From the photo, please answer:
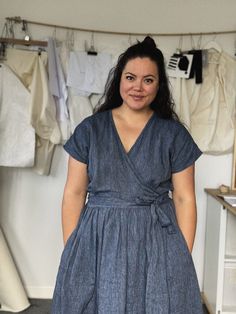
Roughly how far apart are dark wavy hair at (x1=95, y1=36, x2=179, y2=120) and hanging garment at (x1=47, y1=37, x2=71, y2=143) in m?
1.01

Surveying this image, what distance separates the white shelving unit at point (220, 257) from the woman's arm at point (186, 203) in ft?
3.11

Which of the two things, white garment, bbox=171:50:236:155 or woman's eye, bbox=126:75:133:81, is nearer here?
woman's eye, bbox=126:75:133:81

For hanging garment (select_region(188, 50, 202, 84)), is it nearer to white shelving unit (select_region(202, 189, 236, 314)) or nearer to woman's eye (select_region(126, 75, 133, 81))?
white shelving unit (select_region(202, 189, 236, 314))

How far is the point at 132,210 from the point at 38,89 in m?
1.36

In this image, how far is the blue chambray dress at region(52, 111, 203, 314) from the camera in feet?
3.57

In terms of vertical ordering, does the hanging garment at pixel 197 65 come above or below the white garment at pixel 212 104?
above

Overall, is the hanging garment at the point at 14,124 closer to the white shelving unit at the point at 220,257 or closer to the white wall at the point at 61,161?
the white wall at the point at 61,161

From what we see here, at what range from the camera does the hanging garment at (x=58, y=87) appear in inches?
88.7

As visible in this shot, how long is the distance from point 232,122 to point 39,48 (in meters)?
1.34

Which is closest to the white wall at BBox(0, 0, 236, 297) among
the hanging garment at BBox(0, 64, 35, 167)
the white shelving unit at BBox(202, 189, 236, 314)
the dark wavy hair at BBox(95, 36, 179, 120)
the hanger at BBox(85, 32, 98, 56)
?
the hanger at BBox(85, 32, 98, 56)

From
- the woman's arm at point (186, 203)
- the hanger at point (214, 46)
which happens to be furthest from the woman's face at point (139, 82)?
the hanger at point (214, 46)

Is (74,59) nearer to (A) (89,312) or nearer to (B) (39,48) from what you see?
(B) (39,48)

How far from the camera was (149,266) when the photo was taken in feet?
3.61

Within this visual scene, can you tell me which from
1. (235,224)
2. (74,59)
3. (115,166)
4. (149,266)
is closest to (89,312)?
(149,266)
